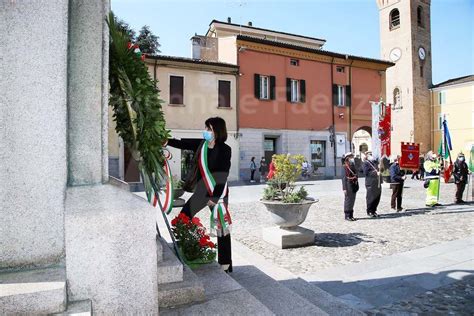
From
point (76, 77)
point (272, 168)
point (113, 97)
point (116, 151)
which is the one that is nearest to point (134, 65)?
point (113, 97)

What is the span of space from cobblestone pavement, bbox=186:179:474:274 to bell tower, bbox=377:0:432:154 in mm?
26017

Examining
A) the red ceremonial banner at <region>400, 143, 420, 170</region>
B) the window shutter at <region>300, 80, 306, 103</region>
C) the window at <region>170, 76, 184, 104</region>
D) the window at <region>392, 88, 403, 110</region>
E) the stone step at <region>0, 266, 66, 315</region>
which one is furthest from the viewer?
the window at <region>392, 88, 403, 110</region>

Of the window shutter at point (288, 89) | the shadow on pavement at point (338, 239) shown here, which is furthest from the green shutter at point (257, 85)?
the shadow on pavement at point (338, 239)

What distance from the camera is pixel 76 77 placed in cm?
219

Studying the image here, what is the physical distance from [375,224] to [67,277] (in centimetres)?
696

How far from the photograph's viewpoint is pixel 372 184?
28.7ft

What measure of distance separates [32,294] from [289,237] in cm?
421

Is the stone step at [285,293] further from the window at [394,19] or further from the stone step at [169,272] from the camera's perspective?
the window at [394,19]

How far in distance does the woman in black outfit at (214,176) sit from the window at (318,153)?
64.5ft

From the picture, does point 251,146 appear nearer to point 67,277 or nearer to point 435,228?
point 435,228

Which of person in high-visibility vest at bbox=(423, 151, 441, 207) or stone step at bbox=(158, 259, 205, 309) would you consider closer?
stone step at bbox=(158, 259, 205, 309)

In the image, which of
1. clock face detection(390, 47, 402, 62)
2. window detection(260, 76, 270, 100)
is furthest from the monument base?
clock face detection(390, 47, 402, 62)

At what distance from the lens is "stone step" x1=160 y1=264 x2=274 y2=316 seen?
7.15ft

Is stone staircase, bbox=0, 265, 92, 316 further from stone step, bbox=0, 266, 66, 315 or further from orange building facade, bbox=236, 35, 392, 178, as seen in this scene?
orange building facade, bbox=236, 35, 392, 178
